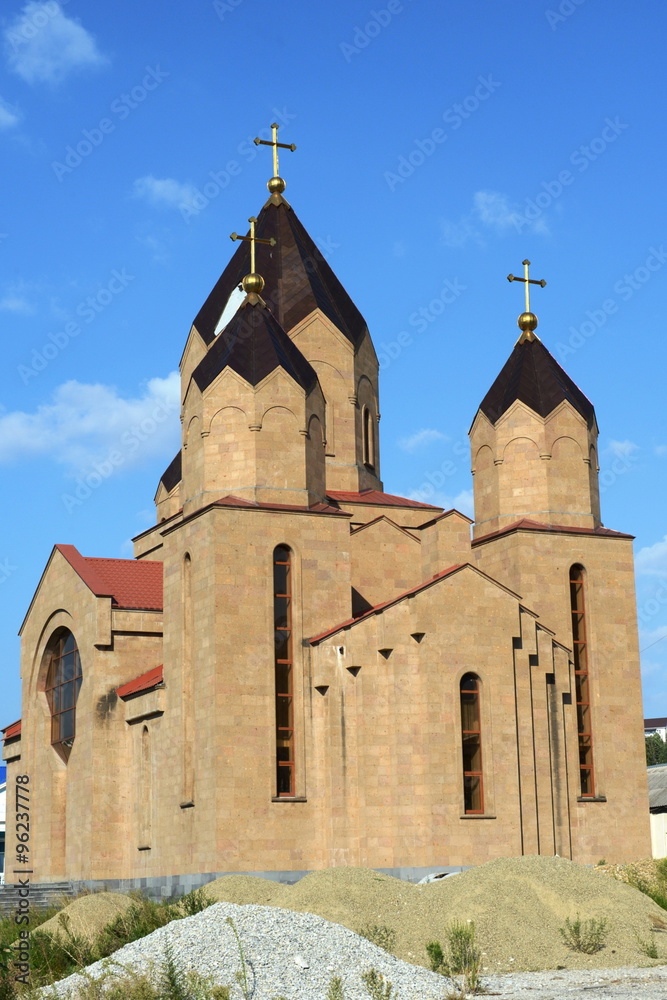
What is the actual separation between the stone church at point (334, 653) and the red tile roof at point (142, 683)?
0.33ft

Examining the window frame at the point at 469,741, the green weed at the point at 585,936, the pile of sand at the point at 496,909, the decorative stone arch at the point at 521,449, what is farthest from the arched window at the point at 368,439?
the green weed at the point at 585,936

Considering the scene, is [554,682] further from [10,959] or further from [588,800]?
[10,959]

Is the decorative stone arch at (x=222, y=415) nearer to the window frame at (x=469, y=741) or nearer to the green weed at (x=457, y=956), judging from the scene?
the window frame at (x=469, y=741)

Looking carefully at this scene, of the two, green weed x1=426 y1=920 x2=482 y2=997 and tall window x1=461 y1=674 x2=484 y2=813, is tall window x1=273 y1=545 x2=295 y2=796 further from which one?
green weed x1=426 y1=920 x2=482 y2=997

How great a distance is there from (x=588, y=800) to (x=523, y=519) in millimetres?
6551

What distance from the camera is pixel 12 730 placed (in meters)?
40.1

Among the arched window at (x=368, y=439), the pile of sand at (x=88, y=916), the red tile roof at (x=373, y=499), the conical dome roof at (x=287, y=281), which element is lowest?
the pile of sand at (x=88, y=916)

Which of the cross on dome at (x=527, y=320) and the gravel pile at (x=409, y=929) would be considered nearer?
the gravel pile at (x=409, y=929)

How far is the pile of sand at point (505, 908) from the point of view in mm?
17188

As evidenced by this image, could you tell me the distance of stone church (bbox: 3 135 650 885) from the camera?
2672 centimetres

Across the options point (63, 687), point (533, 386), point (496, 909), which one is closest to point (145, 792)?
point (63, 687)

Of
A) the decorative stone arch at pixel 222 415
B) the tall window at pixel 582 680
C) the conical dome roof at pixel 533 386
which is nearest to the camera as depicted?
the decorative stone arch at pixel 222 415

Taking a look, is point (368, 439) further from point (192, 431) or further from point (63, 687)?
point (63, 687)

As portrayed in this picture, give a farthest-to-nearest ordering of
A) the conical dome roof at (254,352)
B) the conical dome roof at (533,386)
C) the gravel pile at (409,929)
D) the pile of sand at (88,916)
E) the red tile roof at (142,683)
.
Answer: the conical dome roof at (533,386) < the red tile roof at (142,683) < the conical dome roof at (254,352) < the pile of sand at (88,916) < the gravel pile at (409,929)
